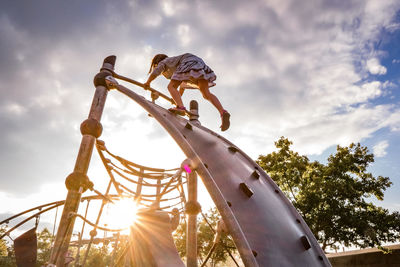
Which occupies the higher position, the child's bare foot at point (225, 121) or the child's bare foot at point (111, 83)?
the child's bare foot at point (111, 83)

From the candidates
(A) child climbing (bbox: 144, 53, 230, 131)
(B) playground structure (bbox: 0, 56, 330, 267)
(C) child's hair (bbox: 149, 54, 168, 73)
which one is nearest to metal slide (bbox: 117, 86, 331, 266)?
(B) playground structure (bbox: 0, 56, 330, 267)

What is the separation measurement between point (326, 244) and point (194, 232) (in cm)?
1521

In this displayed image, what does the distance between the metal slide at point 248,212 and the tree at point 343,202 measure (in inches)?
547

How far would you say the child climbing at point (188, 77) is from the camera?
3.59 meters

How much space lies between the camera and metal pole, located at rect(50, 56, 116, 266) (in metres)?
2.53

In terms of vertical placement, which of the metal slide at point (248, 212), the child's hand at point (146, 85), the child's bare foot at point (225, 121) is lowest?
the metal slide at point (248, 212)

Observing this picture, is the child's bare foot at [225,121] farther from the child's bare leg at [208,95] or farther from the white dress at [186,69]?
the white dress at [186,69]

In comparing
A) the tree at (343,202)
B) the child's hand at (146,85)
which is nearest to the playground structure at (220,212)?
the child's hand at (146,85)

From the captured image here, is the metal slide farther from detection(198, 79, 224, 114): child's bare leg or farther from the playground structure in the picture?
detection(198, 79, 224, 114): child's bare leg

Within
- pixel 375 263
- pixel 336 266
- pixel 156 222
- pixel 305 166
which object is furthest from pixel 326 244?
pixel 156 222

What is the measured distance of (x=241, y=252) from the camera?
1484mm

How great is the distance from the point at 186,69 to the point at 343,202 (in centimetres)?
1562

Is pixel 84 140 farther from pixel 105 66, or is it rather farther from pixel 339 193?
pixel 339 193

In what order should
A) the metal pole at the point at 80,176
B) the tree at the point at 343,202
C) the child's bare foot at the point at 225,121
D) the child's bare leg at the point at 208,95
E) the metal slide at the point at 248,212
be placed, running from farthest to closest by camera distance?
the tree at the point at 343,202 → the child's bare leg at the point at 208,95 → the child's bare foot at the point at 225,121 → the metal pole at the point at 80,176 → the metal slide at the point at 248,212
